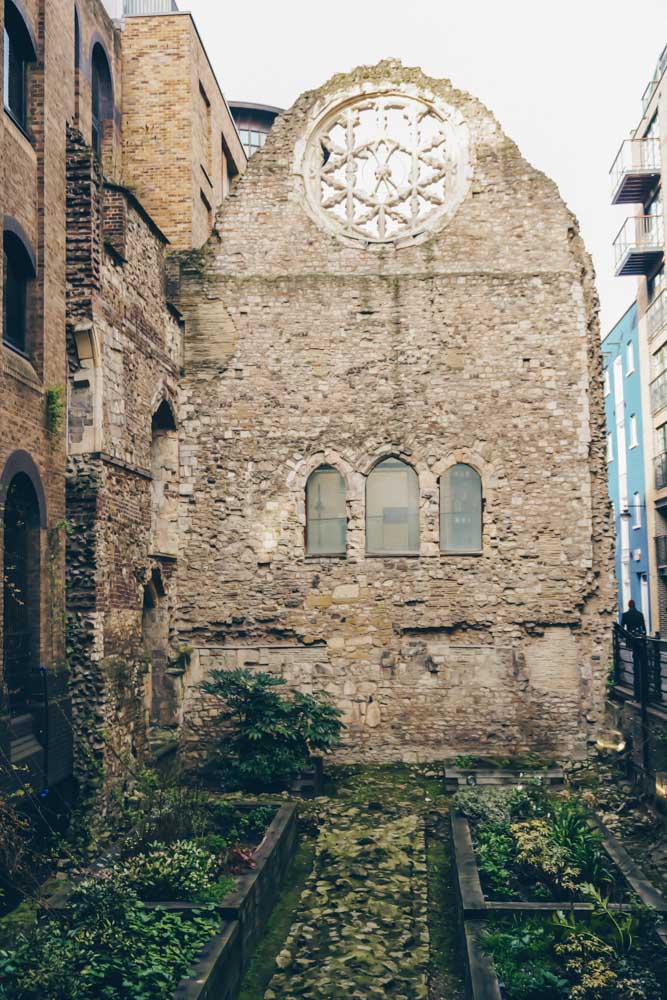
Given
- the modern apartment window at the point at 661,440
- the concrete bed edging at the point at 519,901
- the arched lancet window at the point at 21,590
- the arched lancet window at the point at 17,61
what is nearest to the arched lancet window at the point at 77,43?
the arched lancet window at the point at 17,61

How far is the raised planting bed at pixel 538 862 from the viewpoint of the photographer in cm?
780

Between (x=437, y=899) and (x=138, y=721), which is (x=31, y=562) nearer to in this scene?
(x=138, y=721)

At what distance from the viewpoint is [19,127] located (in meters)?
10.1

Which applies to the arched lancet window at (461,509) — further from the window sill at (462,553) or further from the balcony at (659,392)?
the balcony at (659,392)

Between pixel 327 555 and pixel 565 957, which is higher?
pixel 327 555

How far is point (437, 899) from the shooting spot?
942 centimetres

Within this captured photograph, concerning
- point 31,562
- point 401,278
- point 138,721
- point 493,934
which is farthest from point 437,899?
A: point 401,278

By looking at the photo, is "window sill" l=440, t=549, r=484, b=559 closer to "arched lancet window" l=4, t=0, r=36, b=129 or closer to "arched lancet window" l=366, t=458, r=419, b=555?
"arched lancet window" l=366, t=458, r=419, b=555

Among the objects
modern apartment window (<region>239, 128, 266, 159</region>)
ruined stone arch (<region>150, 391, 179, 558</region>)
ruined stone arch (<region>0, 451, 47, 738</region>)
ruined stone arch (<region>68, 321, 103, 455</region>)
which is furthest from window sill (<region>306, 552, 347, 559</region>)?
modern apartment window (<region>239, 128, 266, 159</region>)

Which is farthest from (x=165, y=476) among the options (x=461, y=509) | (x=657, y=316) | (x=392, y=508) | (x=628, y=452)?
(x=628, y=452)

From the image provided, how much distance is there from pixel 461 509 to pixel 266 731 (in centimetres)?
458

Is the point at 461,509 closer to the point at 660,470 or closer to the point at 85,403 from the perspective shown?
the point at 85,403

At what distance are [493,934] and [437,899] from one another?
2254 millimetres

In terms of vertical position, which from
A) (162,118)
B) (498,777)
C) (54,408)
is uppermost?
(162,118)
